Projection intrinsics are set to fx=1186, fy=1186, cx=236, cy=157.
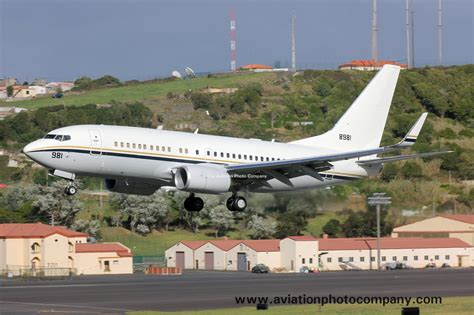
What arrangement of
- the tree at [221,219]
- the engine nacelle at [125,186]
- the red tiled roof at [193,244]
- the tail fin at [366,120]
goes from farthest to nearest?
the tree at [221,219] → the red tiled roof at [193,244] → the tail fin at [366,120] → the engine nacelle at [125,186]

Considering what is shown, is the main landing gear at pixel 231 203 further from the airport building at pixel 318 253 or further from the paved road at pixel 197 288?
the airport building at pixel 318 253

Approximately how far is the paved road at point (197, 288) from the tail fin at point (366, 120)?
11.7 meters

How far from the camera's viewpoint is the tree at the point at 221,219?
5000 inches

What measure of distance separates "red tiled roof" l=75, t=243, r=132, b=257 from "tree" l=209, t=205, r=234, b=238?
52.3 ft

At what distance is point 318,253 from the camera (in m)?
114

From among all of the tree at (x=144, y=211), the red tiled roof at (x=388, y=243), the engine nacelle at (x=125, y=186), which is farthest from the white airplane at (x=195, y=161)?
the tree at (x=144, y=211)

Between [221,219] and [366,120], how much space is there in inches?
2168

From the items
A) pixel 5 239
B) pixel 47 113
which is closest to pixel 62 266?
pixel 5 239

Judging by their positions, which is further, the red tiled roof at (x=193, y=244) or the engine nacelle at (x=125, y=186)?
the red tiled roof at (x=193, y=244)

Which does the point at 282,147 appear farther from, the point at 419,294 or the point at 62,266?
the point at 62,266

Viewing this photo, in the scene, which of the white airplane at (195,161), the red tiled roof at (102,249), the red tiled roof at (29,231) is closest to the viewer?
the white airplane at (195,161)

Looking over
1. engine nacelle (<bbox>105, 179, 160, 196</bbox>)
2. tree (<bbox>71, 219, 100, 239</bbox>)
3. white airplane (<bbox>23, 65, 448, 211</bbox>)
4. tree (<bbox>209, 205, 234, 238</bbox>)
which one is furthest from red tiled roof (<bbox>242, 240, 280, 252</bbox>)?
engine nacelle (<bbox>105, 179, 160, 196</bbox>)

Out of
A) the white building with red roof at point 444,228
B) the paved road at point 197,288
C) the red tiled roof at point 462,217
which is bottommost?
the paved road at point 197,288

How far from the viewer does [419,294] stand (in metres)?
80.0
